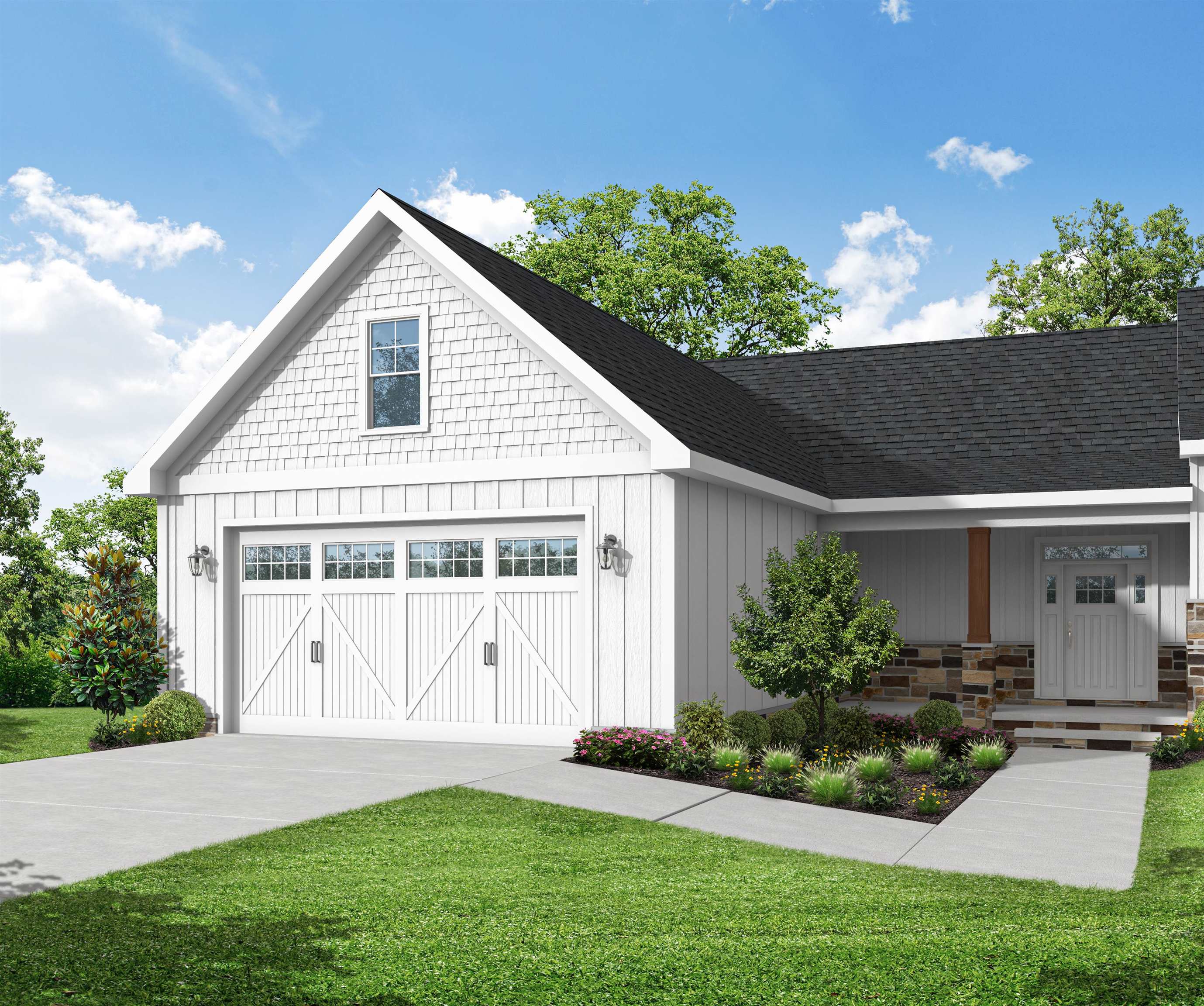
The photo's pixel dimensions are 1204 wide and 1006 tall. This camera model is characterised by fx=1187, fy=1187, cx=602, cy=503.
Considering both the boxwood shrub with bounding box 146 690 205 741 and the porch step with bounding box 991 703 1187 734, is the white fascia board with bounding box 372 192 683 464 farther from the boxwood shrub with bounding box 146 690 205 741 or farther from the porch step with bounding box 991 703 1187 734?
the porch step with bounding box 991 703 1187 734

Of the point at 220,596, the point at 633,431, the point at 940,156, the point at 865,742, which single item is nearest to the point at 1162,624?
the point at 865,742

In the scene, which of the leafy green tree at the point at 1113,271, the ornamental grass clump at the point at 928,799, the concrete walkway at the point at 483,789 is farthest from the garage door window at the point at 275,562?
the leafy green tree at the point at 1113,271

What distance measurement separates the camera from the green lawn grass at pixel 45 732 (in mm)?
13797

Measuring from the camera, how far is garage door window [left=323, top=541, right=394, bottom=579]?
47.3 feet

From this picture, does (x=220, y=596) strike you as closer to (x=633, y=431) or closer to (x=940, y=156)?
(x=633, y=431)

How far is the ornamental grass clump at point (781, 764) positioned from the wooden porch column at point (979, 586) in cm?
505

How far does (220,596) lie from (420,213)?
17.9 feet

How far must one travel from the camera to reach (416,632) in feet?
46.3

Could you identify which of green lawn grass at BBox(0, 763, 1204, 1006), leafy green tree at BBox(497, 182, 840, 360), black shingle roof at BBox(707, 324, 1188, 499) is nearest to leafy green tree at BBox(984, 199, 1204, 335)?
leafy green tree at BBox(497, 182, 840, 360)

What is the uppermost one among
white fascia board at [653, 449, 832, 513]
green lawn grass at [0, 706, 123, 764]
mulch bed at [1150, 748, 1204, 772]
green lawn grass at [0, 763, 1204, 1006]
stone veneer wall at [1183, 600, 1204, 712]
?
white fascia board at [653, 449, 832, 513]

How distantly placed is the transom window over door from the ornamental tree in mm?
4028

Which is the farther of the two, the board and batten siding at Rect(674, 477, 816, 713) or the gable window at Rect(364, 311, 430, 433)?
the gable window at Rect(364, 311, 430, 433)

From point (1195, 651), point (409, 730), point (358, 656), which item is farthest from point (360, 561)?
point (1195, 651)

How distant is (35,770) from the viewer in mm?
11758
